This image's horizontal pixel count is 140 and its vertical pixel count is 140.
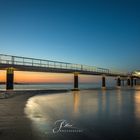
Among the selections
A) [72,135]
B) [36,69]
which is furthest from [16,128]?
[36,69]

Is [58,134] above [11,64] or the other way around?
the other way around

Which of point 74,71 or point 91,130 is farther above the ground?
point 74,71

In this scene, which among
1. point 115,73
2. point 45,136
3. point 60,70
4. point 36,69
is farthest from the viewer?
point 115,73

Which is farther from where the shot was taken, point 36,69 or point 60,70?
point 60,70

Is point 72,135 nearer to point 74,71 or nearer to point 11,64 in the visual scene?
point 11,64

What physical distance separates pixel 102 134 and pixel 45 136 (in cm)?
283

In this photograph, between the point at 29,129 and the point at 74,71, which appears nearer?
the point at 29,129

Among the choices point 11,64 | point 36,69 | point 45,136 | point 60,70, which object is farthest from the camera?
point 60,70

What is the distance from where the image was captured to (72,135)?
36.7ft

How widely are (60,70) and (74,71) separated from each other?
7.50 metres

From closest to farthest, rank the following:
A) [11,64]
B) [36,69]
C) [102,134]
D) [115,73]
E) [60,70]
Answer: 1. [102,134]
2. [11,64]
3. [36,69]
4. [60,70]
5. [115,73]

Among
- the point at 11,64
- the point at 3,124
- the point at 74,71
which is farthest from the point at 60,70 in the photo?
the point at 3,124

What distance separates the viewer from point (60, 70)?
6488cm

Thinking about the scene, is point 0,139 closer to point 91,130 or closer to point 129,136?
point 91,130
